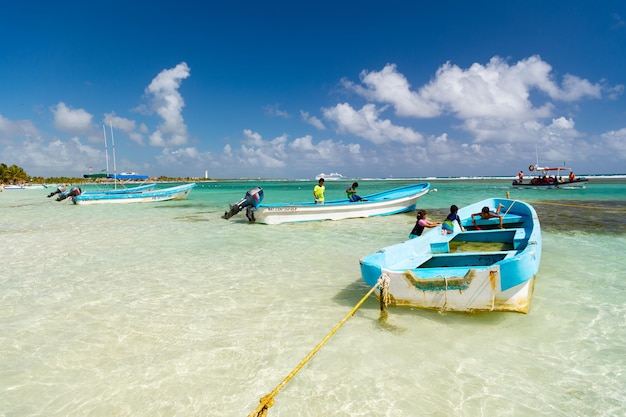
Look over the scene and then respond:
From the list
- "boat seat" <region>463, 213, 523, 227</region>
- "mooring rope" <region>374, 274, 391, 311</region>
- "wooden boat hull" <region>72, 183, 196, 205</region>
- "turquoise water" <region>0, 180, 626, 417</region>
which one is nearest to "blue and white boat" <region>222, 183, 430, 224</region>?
"boat seat" <region>463, 213, 523, 227</region>

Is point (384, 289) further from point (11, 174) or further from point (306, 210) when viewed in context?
point (11, 174)

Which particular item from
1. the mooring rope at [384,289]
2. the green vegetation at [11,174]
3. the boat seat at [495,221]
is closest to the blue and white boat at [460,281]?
the mooring rope at [384,289]

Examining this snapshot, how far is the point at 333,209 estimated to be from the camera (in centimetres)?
1702

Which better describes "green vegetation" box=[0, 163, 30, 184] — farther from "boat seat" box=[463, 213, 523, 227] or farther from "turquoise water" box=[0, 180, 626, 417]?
"boat seat" box=[463, 213, 523, 227]

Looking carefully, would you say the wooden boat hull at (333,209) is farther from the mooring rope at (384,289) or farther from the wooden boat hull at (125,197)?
the wooden boat hull at (125,197)

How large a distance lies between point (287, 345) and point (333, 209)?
12.5m

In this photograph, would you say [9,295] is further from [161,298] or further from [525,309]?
[525,309]

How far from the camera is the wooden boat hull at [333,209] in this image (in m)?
16.4

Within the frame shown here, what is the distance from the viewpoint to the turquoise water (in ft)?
11.5

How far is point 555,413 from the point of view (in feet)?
10.6

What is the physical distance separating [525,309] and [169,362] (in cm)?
483

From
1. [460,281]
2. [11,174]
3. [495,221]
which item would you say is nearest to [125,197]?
[495,221]

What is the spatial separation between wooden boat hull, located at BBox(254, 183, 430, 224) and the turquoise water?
24.7 ft

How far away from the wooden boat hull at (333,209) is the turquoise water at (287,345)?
7.53 meters
